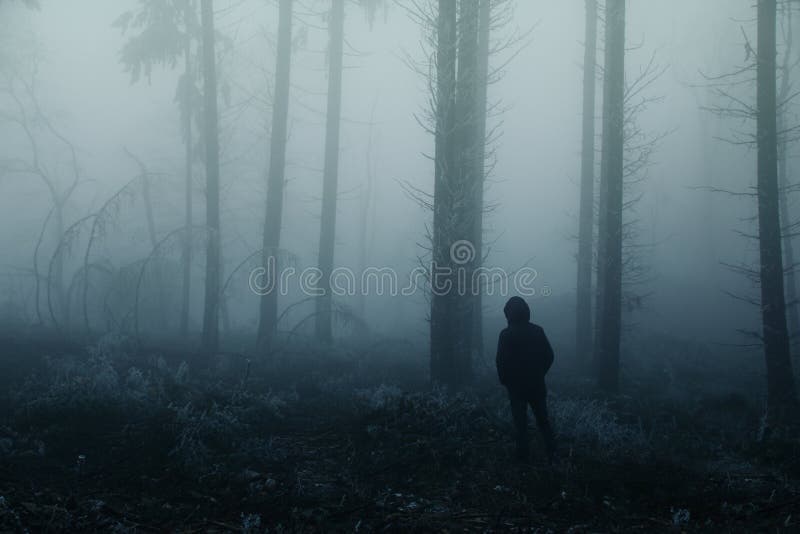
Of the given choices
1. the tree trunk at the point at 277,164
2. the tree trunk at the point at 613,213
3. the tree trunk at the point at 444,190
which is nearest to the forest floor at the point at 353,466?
the tree trunk at the point at 444,190

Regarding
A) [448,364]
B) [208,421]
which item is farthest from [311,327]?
[208,421]

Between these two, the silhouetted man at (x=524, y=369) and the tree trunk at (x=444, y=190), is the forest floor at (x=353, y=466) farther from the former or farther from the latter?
the tree trunk at (x=444, y=190)

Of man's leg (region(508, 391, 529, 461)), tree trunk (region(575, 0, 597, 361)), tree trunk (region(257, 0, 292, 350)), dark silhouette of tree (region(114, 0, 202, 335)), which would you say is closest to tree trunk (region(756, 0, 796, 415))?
tree trunk (region(575, 0, 597, 361))

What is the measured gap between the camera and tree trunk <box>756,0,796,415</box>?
10.1 metres

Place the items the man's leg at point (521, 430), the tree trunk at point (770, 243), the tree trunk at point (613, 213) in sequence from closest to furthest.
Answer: the man's leg at point (521, 430) < the tree trunk at point (770, 243) < the tree trunk at point (613, 213)

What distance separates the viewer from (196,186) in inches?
1093

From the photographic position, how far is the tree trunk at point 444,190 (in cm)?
998

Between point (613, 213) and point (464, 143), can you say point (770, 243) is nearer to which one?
point (613, 213)

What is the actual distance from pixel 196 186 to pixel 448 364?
70.6 feet

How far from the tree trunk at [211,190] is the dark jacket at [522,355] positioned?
9.35 meters

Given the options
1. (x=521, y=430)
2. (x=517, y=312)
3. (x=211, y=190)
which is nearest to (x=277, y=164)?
(x=211, y=190)

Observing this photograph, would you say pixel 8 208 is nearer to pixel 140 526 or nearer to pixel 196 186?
pixel 196 186

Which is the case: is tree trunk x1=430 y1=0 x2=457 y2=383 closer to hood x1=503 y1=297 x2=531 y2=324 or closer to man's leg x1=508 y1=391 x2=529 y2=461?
hood x1=503 y1=297 x2=531 y2=324

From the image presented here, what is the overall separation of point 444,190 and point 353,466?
17.7ft
